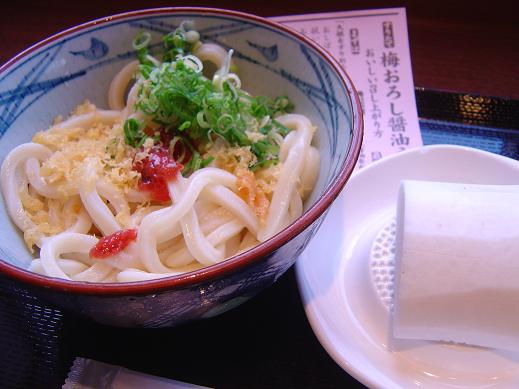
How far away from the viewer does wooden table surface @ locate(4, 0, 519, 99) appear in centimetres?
190

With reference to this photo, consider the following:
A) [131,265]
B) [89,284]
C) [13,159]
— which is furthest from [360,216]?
[13,159]

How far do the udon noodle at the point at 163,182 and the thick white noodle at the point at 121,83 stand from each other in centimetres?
13

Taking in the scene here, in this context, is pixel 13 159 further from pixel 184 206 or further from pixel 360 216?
pixel 360 216

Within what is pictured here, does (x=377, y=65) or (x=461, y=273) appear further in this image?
(x=377, y=65)

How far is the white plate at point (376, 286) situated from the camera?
3.57ft

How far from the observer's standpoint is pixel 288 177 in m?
1.22

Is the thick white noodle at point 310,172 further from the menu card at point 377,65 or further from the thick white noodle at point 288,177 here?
the menu card at point 377,65

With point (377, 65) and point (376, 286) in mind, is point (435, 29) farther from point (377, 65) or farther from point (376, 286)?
point (376, 286)

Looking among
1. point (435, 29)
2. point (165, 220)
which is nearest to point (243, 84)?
point (165, 220)

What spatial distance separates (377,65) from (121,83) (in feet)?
3.27

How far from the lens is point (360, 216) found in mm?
1462

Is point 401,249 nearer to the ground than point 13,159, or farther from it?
nearer to the ground

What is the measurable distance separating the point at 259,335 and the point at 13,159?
777mm

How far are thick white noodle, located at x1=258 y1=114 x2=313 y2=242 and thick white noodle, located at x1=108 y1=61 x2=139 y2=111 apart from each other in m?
0.54
